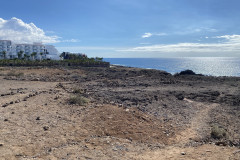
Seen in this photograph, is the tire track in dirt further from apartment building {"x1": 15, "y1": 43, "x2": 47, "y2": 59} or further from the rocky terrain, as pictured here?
apartment building {"x1": 15, "y1": 43, "x2": 47, "y2": 59}

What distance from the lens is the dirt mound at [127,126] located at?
7.47 meters

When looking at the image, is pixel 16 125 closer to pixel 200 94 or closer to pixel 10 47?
pixel 200 94

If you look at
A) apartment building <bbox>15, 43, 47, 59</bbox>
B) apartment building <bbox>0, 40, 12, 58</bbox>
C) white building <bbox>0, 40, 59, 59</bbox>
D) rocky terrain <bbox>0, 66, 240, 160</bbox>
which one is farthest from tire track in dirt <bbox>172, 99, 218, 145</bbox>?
apartment building <bbox>15, 43, 47, 59</bbox>

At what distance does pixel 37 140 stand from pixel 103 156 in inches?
96.6

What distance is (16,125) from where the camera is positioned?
7.50m

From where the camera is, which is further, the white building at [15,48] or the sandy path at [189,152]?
the white building at [15,48]

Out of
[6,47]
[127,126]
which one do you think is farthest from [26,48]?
[127,126]

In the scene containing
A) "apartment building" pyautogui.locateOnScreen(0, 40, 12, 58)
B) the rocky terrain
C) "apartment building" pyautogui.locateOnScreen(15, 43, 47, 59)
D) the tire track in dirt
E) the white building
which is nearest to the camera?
the rocky terrain

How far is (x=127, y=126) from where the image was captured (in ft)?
26.7

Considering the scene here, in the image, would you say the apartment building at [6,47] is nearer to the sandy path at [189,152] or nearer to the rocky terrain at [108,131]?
the rocky terrain at [108,131]

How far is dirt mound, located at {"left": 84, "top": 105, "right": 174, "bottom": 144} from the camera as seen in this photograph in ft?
24.5

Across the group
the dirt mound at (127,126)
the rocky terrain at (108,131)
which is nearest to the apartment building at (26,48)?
the rocky terrain at (108,131)

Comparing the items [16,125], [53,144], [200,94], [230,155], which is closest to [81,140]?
[53,144]

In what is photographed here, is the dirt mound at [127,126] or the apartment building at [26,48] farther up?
the apartment building at [26,48]
